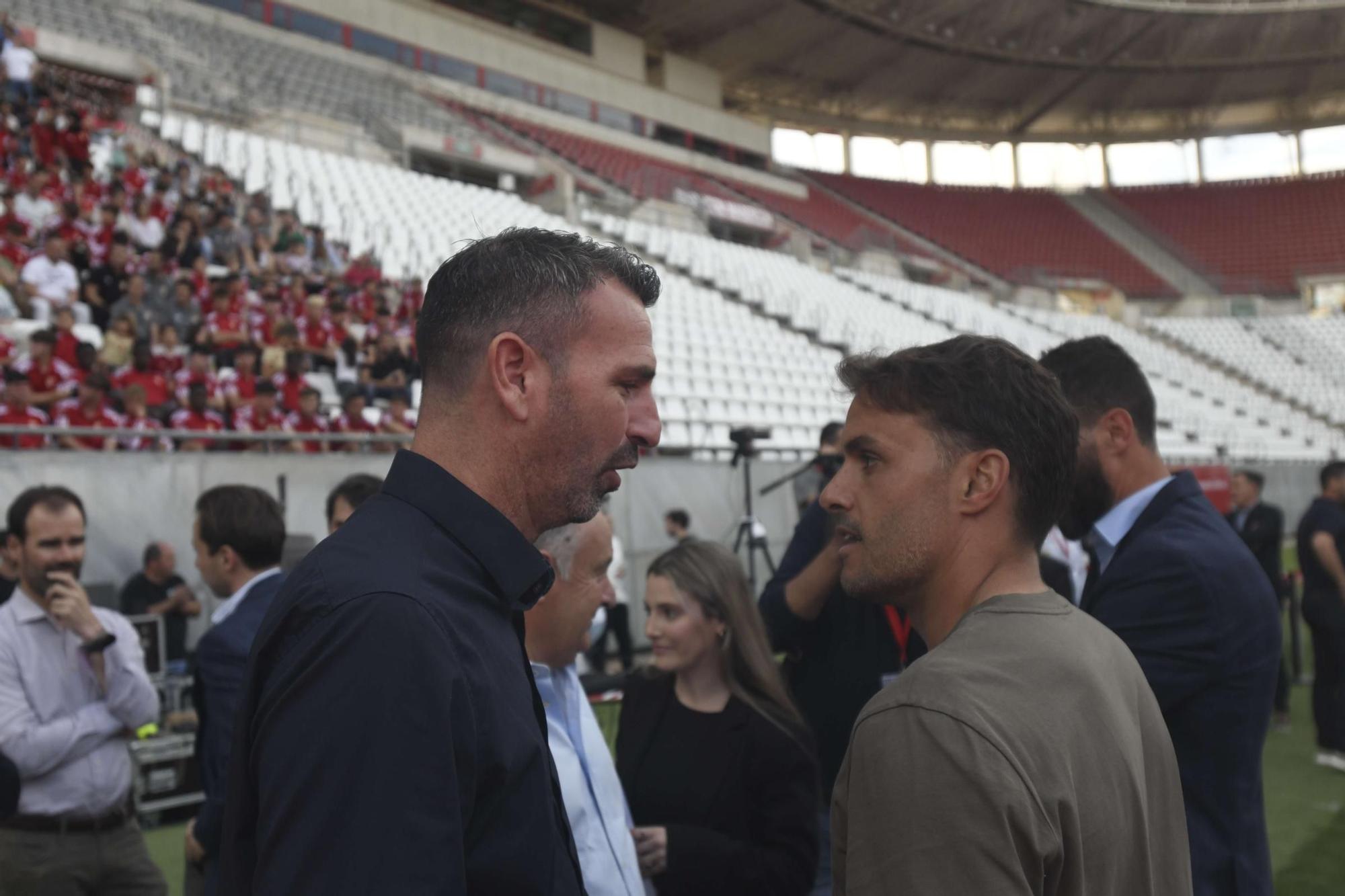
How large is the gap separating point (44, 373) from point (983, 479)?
6.81 metres

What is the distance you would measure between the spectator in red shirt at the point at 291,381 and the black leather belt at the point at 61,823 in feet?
16.9

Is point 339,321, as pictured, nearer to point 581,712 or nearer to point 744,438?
point 744,438

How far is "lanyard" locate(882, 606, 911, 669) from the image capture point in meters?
2.82

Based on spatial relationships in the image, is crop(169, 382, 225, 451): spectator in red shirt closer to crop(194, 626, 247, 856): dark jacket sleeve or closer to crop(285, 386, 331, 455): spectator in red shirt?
crop(285, 386, 331, 455): spectator in red shirt

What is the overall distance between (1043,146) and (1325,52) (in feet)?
31.9

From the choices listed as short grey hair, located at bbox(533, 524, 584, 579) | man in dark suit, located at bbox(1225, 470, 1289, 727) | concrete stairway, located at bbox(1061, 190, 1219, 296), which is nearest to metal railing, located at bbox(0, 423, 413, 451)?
short grey hair, located at bbox(533, 524, 584, 579)

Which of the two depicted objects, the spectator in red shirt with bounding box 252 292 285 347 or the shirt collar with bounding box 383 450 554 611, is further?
the spectator in red shirt with bounding box 252 292 285 347

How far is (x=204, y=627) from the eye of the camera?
6461 mm

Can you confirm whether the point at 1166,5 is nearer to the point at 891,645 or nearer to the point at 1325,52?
the point at 1325,52

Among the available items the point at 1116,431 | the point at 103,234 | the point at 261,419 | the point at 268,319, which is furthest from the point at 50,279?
the point at 1116,431

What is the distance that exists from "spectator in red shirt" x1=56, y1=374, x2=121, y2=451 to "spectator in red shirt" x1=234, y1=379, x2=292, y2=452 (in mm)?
853

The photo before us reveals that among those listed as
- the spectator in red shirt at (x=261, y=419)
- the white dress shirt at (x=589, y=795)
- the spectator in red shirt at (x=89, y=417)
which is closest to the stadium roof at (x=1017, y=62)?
the spectator in red shirt at (x=261, y=419)

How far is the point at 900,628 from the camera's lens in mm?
2850

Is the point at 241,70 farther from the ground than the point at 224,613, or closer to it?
farther from the ground
